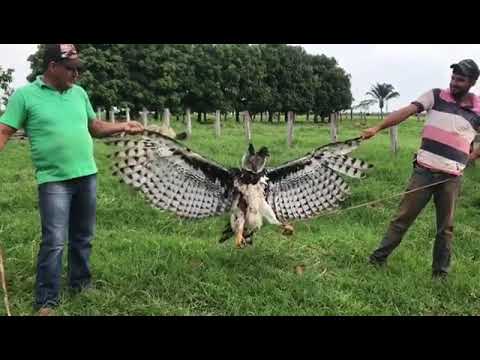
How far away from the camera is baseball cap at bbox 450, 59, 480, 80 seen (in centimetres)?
458

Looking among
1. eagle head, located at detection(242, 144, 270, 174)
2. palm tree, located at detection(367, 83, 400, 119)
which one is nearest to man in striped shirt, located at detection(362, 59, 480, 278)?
eagle head, located at detection(242, 144, 270, 174)

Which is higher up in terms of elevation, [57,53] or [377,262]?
[57,53]

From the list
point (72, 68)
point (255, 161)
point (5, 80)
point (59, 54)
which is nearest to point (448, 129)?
point (255, 161)

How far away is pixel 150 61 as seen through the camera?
38.1 m

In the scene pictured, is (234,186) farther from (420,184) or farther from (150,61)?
(150,61)

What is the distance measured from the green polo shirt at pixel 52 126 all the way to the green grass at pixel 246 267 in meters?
1.19

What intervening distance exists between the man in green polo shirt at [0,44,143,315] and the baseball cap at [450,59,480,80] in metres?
2.91

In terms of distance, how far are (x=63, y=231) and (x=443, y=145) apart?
3527 millimetres

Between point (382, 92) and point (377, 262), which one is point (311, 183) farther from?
point (382, 92)

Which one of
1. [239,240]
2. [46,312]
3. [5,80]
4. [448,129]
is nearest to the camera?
[46,312]

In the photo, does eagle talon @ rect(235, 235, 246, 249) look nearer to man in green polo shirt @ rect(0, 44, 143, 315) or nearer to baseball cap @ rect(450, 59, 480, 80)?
man in green polo shirt @ rect(0, 44, 143, 315)

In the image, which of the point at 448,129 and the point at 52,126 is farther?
the point at 448,129

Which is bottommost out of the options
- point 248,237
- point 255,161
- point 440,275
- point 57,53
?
point 440,275

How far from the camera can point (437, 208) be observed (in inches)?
200
